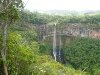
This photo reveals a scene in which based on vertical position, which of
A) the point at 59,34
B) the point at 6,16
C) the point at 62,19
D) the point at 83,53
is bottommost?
the point at 83,53

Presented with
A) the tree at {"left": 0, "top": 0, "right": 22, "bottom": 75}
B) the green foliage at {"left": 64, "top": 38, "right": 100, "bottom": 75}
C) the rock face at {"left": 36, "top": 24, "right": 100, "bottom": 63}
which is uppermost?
the tree at {"left": 0, "top": 0, "right": 22, "bottom": 75}

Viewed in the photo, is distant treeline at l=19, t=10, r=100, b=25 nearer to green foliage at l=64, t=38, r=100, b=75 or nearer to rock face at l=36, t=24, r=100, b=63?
rock face at l=36, t=24, r=100, b=63

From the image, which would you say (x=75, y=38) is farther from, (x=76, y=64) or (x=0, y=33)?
(x=0, y=33)

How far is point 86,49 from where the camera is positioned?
37250 mm

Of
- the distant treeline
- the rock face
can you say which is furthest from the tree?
the distant treeline

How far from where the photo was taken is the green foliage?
34.3m

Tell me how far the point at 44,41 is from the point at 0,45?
32.1 metres

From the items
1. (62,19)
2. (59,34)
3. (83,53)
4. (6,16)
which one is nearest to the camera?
(6,16)

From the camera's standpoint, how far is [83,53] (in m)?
36.8

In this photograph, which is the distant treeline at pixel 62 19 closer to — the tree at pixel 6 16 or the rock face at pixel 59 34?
the rock face at pixel 59 34

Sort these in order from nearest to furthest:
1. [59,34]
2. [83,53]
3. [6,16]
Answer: [6,16] → [83,53] → [59,34]

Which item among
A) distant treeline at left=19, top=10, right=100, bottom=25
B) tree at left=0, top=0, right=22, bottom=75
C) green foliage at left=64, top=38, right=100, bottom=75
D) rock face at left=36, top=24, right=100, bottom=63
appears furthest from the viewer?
distant treeline at left=19, top=10, right=100, bottom=25

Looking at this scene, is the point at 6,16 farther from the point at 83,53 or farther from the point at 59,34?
the point at 59,34

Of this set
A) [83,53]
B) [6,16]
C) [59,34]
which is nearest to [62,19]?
[59,34]
